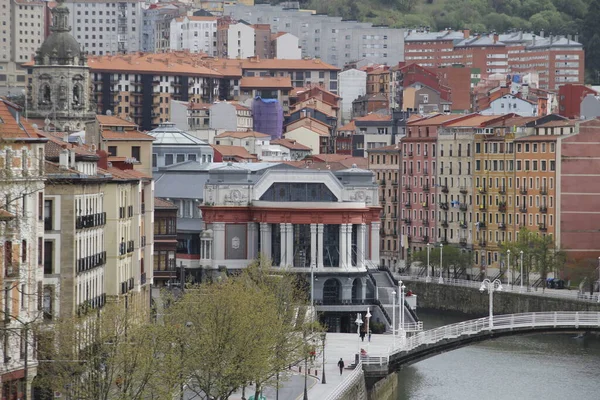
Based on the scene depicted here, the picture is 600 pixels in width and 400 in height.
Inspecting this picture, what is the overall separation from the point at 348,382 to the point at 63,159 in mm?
14110

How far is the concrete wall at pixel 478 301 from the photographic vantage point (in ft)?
414

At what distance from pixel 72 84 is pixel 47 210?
6690 centimetres

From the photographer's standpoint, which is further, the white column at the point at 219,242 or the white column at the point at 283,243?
the white column at the point at 219,242

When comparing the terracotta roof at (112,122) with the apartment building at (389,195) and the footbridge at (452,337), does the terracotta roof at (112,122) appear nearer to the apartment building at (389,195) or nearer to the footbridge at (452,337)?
the apartment building at (389,195)

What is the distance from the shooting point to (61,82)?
439 feet

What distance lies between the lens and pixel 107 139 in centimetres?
11081

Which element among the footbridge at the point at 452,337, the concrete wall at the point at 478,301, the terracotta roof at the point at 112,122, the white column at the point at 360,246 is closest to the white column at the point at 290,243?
the white column at the point at 360,246

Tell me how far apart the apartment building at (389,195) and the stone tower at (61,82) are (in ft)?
103

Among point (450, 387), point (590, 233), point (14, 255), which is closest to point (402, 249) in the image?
point (590, 233)

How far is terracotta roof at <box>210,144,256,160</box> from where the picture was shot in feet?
546

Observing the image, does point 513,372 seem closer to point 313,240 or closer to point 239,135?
point 313,240

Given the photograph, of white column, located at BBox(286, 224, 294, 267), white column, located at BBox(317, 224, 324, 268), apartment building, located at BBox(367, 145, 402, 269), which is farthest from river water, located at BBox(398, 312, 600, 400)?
apartment building, located at BBox(367, 145, 402, 269)

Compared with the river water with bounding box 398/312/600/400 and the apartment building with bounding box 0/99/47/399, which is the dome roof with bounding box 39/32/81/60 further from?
the apartment building with bounding box 0/99/47/399

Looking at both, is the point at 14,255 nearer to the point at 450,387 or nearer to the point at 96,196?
the point at 96,196
